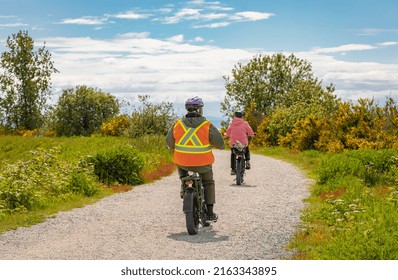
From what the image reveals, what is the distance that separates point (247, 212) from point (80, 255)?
4.99 meters

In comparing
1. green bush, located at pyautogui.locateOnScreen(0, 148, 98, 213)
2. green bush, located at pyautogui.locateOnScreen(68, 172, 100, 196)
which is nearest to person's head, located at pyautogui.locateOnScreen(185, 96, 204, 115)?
green bush, located at pyautogui.locateOnScreen(0, 148, 98, 213)

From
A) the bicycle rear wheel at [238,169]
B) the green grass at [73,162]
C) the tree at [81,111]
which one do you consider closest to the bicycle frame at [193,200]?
the green grass at [73,162]

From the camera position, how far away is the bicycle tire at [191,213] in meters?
9.63

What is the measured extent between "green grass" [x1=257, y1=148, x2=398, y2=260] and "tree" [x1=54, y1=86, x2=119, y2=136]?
2444 inches

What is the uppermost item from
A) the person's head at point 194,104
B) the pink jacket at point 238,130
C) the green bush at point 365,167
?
the person's head at point 194,104

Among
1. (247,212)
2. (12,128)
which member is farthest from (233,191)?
(12,128)

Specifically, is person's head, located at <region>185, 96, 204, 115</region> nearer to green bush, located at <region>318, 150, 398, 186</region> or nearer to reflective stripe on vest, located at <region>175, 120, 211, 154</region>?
reflective stripe on vest, located at <region>175, 120, 211, 154</region>

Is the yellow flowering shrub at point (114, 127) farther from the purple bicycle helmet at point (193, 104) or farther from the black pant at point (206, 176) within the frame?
A: the purple bicycle helmet at point (193, 104)

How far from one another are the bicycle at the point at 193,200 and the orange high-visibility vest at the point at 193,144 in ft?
0.96

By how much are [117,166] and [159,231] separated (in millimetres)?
8157

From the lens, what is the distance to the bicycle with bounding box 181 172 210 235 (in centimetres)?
965

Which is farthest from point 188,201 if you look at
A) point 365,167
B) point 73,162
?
point 73,162

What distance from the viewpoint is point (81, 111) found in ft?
267

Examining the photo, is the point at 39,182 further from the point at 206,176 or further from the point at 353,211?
the point at 353,211
